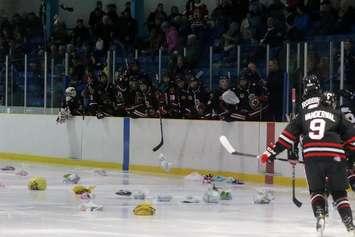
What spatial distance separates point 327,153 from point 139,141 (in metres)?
9.25

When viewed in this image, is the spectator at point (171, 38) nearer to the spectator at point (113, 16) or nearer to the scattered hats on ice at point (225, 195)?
Result: the spectator at point (113, 16)

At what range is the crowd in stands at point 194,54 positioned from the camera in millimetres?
14789

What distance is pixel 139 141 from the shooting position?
55.2ft

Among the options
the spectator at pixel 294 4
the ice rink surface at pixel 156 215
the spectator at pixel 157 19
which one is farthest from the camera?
the spectator at pixel 157 19

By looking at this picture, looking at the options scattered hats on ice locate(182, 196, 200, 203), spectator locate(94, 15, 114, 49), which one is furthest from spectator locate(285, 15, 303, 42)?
spectator locate(94, 15, 114, 49)

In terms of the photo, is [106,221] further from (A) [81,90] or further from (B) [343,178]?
(A) [81,90]

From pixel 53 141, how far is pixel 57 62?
1.56m

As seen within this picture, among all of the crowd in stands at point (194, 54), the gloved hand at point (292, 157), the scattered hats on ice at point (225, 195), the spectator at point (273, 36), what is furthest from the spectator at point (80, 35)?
the gloved hand at point (292, 157)

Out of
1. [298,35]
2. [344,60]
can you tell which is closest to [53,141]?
[298,35]

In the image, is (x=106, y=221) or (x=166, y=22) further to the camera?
(x=166, y=22)

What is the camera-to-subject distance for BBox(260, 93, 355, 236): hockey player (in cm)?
777

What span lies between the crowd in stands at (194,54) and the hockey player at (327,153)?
5395 mm

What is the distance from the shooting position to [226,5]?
18.3 metres

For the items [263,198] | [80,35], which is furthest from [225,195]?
[80,35]
